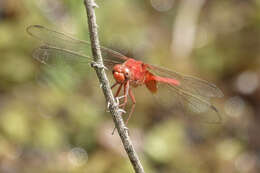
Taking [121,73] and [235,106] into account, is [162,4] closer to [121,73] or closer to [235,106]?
[235,106]

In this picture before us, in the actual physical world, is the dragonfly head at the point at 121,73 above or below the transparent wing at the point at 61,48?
below

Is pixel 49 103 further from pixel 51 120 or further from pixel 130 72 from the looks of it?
pixel 130 72

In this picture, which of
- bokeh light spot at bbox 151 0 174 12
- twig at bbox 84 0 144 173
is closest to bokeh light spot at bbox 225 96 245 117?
bokeh light spot at bbox 151 0 174 12

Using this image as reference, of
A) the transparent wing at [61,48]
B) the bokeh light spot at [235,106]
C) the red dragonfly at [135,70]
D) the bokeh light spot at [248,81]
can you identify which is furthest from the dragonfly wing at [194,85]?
the bokeh light spot at [248,81]

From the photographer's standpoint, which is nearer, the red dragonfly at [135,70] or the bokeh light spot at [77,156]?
the red dragonfly at [135,70]

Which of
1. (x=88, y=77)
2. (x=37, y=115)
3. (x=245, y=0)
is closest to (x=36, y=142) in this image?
(x=37, y=115)

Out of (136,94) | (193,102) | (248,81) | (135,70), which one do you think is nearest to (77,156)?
(136,94)

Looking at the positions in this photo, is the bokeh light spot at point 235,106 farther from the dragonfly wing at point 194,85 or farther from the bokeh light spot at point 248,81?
the dragonfly wing at point 194,85

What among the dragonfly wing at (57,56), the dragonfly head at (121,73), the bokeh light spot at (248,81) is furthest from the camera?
the bokeh light spot at (248,81)

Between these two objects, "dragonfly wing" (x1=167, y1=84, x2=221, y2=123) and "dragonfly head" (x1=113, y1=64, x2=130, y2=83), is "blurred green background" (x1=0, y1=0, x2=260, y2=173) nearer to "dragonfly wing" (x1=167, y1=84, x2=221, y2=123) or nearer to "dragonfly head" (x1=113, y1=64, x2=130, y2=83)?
"dragonfly wing" (x1=167, y1=84, x2=221, y2=123)
